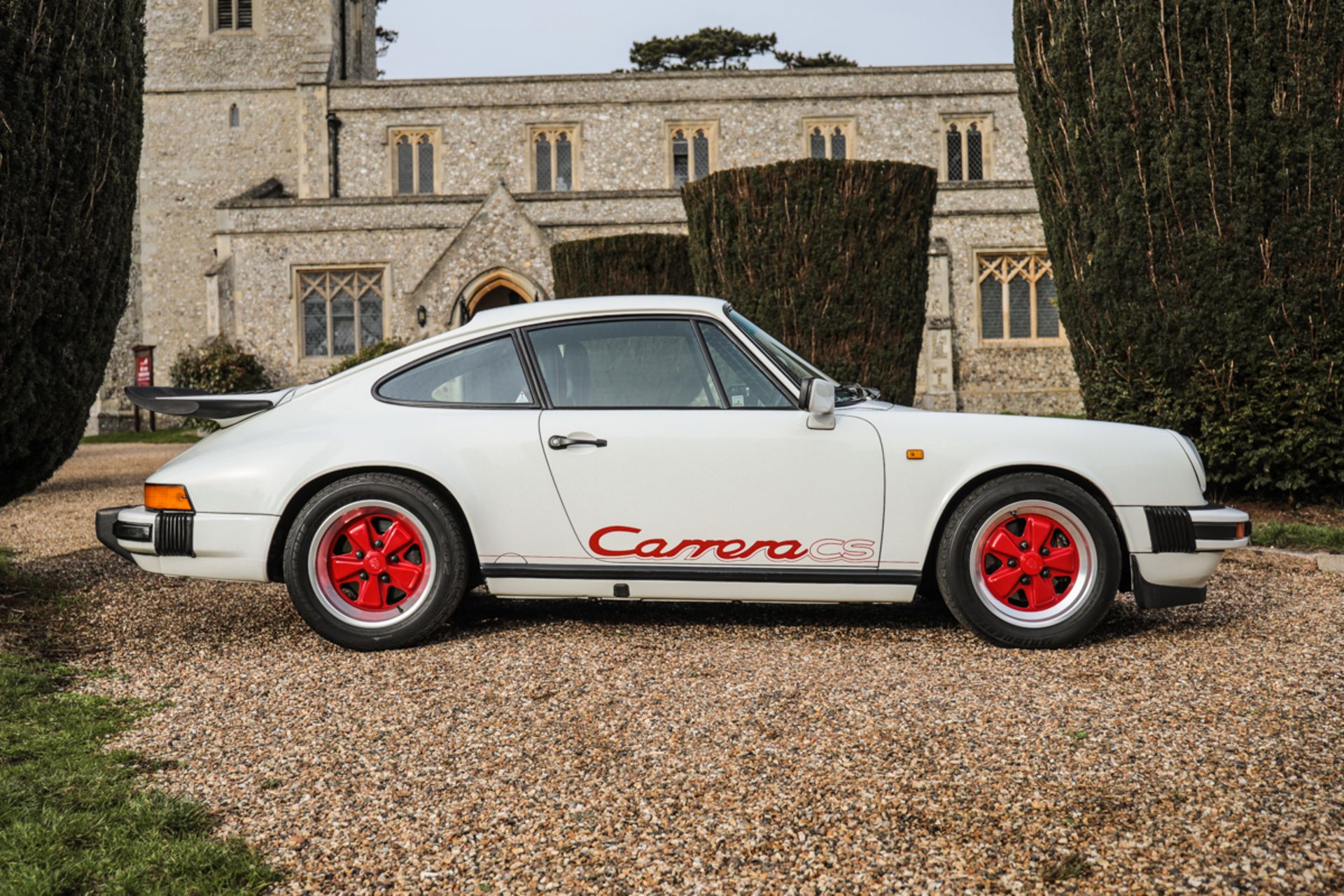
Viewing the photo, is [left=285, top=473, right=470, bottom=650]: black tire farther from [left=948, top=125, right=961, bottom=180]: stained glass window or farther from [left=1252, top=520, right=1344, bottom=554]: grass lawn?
[left=948, top=125, right=961, bottom=180]: stained glass window

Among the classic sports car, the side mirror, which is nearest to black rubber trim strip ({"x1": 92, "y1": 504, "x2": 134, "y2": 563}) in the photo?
the classic sports car

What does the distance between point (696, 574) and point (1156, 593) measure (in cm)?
178

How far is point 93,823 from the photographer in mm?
2379

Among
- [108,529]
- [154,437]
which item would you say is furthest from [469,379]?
[154,437]

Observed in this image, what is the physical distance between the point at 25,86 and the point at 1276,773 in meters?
5.32

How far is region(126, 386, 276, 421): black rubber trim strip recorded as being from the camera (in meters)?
4.20

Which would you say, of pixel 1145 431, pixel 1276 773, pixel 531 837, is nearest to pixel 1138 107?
pixel 1145 431

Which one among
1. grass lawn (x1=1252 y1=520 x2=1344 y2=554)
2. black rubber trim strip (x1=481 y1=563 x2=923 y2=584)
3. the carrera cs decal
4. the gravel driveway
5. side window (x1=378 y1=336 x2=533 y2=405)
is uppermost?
side window (x1=378 y1=336 x2=533 y2=405)

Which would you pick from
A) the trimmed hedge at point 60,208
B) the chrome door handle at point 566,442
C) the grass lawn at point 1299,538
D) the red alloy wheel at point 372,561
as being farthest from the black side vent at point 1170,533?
the trimmed hedge at point 60,208

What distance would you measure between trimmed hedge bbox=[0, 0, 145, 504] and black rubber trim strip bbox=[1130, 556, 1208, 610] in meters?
4.85

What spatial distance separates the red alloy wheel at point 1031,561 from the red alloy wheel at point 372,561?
2.25 m

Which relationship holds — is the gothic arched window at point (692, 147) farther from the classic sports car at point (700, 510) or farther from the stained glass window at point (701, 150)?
the classic sports car at point (700, 510)

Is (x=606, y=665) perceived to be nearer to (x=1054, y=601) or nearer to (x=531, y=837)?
(x=531, y=837)

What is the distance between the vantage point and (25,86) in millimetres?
4426
